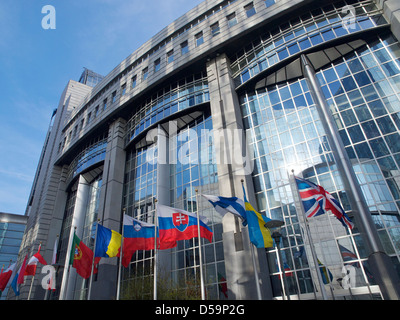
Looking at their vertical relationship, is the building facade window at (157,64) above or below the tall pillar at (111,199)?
above

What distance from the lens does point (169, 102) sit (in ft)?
107

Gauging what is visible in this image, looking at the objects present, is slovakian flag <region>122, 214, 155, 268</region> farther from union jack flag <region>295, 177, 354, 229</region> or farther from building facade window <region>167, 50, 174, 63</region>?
building facade window <region>167, 50, 174, 63</region>

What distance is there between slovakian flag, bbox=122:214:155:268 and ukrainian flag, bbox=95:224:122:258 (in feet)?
4.28

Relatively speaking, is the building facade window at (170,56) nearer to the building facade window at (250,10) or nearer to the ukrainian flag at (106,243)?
the building facade window at (250,10)

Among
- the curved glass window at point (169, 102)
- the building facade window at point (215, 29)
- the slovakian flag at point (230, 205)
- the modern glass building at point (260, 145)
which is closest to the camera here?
the slovakian flag at point (230, 205)

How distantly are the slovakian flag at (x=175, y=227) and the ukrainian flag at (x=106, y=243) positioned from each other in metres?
4.14

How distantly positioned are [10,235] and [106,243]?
57.8m

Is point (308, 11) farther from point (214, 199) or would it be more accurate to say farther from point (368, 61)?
point (214, 199)

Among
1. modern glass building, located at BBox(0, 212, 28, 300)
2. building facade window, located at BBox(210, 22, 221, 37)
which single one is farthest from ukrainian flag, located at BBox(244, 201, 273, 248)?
modern glass building, located at BBox(0, 212, 28, 300)

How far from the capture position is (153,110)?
34219 mm

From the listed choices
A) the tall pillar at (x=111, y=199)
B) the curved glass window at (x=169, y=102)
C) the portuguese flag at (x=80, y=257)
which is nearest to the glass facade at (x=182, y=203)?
the tall pillar at (x=111, y=199)

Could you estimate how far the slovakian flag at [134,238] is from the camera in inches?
647

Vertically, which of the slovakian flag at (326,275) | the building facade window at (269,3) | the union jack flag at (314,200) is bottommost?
the slovakian flag at (326,275)

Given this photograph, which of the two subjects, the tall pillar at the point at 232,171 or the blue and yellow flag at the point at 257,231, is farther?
the tall pillar at the point at 232,171
